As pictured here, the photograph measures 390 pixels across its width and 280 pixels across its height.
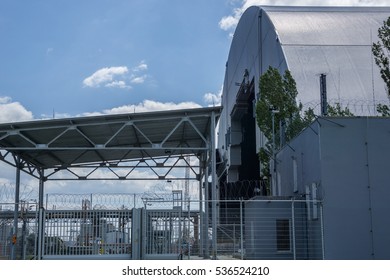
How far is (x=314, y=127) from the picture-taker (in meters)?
18.8

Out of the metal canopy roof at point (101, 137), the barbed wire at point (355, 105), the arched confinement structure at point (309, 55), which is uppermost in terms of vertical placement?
the arched confinement structure at point (309, 55)

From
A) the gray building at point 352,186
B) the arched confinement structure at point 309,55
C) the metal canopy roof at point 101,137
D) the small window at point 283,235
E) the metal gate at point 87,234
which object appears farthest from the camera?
the arched confinement structure at point 309,55

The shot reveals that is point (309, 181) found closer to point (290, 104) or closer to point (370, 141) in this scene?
point (370, 141)

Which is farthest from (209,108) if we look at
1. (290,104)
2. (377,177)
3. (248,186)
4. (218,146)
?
(218,146)

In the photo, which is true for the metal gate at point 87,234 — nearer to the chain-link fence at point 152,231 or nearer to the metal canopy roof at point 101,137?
the chain-link fence at point 152,231

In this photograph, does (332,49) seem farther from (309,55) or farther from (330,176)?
(330,176)

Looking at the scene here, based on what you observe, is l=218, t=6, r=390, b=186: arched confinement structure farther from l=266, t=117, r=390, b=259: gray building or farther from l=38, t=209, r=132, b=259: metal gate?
l=38, t=209, r=132, b=259: metal gate

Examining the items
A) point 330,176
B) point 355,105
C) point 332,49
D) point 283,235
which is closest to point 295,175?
point 283,235

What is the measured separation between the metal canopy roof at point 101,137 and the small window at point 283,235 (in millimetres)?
7158

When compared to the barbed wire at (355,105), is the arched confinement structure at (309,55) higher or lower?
higher

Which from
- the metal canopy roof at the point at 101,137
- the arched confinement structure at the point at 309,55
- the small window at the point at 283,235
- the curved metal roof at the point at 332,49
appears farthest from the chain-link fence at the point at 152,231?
the curved metal roof at the point at 332,49

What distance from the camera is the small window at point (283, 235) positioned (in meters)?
19.8

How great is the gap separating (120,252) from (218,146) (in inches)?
1869

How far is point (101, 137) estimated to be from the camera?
103 feet
